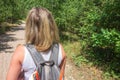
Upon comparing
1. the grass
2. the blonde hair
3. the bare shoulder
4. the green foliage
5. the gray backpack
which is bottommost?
the grass

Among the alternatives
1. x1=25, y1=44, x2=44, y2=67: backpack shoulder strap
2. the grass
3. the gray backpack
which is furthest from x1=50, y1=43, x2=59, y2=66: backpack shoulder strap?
the grass

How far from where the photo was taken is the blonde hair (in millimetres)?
2734

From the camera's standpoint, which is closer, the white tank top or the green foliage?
the white tank top

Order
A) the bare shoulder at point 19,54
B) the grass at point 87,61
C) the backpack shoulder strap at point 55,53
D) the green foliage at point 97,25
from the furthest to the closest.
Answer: the grass at point 87,61
the green foliage at point 97,25
the backpack shoulder strap at point 55,53
the bare shoulder at point 19,54

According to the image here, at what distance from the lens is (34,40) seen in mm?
2738

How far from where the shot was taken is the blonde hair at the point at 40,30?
273cm

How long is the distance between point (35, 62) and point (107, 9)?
25.6 ft

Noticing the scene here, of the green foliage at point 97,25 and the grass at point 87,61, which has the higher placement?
the green foliage at point 97,25

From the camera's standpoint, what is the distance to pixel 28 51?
2.69 metres

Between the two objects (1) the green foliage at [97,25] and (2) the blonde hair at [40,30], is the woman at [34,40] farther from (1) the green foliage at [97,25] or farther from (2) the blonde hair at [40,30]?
(1) the green foliage at [97,25]

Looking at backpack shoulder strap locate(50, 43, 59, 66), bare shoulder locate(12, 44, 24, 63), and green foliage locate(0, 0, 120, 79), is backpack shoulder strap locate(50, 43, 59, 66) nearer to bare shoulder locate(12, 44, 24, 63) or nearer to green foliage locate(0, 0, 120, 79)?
bare shoulder locate(12, 44, 24, 63)

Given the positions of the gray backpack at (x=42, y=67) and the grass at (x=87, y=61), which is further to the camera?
the grass at (x=87, y=61)

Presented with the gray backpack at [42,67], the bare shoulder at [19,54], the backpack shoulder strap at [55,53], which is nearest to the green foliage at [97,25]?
the backpack shoulder strap at [55,53]

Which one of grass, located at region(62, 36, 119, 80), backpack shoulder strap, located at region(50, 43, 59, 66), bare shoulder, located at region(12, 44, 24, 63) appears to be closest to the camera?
bare shoulder, located at region(12, 44, 24, 63)
